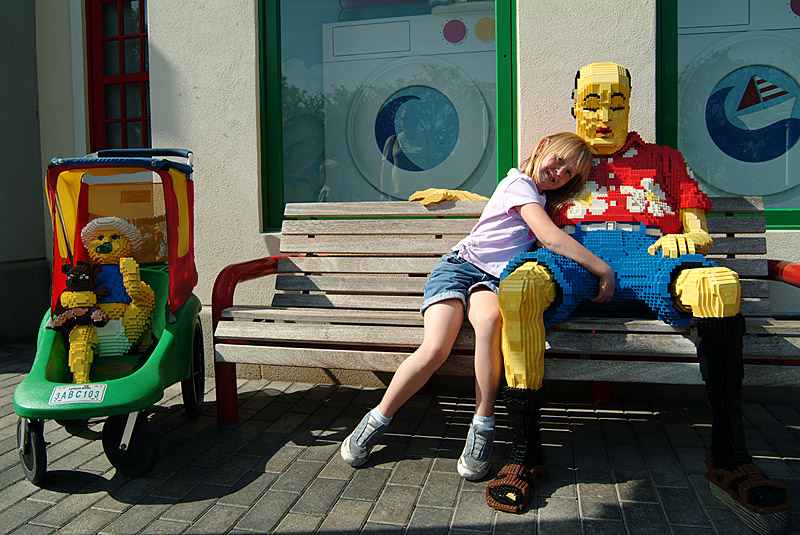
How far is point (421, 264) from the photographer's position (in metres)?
3.75

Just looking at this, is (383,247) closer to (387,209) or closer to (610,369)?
(387,209)

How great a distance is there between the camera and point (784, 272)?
3.24 metres

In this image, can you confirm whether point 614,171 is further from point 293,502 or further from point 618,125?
point 293,502

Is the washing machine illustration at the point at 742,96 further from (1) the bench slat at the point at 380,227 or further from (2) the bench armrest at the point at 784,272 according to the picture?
(1) the bench slat at the point at 380,227

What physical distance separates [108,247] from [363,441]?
66.9 inches

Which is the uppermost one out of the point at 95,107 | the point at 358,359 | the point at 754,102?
the point at 95,107

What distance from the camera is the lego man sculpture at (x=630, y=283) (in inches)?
93.4

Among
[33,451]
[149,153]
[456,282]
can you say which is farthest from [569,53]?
[33,451]

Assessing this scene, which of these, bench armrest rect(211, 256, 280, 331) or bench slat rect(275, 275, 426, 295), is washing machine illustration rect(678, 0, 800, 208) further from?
bench armrest rect(211, 256, 280, 331)

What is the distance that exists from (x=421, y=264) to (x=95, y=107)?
414 centimetres

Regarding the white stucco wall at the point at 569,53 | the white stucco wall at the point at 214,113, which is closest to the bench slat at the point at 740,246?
the white stucco wall at the point at 569,53

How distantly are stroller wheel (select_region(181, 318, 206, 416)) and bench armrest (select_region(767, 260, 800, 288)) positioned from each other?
10.5 ft

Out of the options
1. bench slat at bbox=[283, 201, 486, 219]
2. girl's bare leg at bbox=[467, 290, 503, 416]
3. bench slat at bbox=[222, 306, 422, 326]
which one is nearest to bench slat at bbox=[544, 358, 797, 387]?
girl's bare leg at bbox=[467, 290, 503, 416]

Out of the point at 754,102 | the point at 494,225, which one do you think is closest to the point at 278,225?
the point at 494,225
